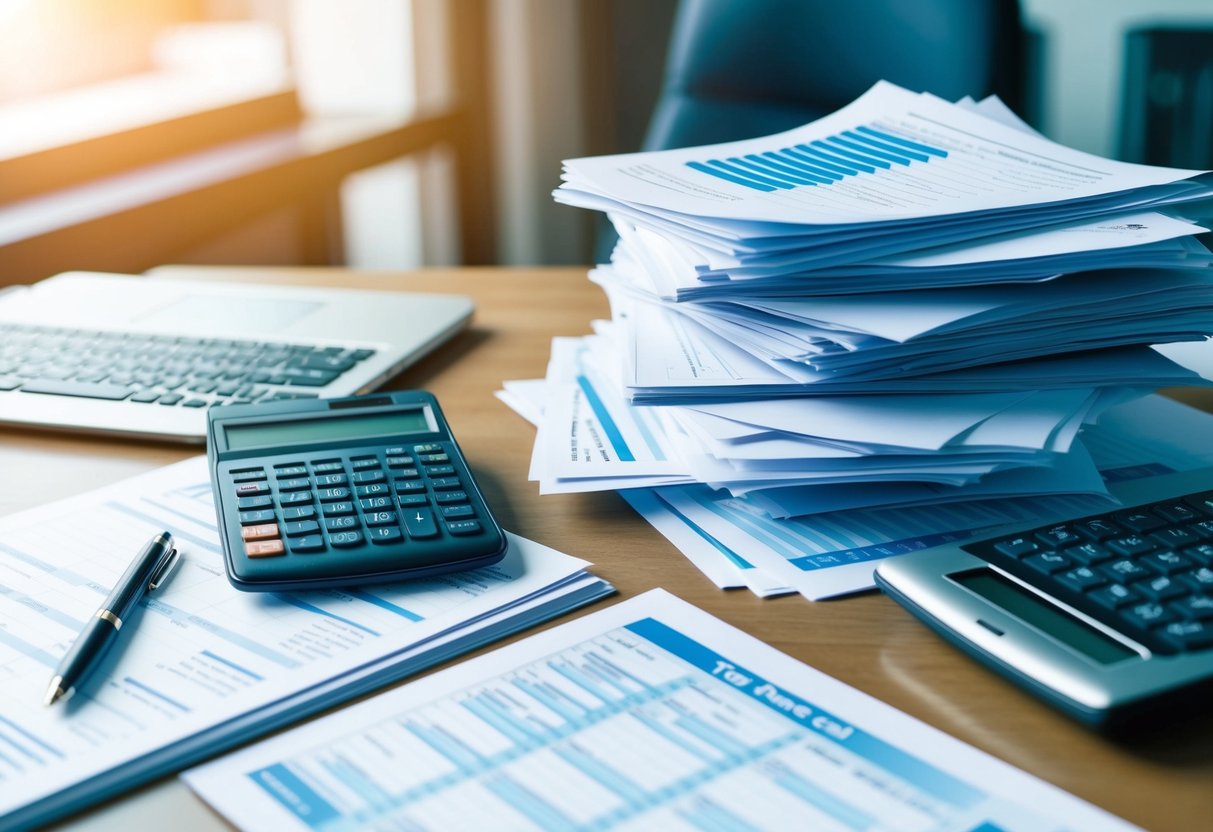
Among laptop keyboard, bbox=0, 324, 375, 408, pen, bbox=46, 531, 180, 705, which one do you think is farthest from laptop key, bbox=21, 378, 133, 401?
pen, bbox=46, 531, 180, 705

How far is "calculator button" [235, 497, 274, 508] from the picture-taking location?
1.75 ft

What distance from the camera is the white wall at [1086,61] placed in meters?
2.63

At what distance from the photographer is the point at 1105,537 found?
48 cm

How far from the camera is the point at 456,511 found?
0.53m

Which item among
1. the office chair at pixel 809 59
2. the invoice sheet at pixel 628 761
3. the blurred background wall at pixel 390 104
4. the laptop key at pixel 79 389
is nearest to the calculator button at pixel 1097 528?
Result: the invoice sheet at pixel 628 761

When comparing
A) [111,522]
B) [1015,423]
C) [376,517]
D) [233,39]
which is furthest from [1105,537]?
[233,39]

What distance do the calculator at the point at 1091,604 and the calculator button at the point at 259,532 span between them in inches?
10.5

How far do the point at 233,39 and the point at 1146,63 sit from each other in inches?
75.6

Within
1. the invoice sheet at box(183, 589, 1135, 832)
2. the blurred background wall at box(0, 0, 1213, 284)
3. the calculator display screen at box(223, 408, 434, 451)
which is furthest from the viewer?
the blurred background wall at box(0, 0, 1213, 284)

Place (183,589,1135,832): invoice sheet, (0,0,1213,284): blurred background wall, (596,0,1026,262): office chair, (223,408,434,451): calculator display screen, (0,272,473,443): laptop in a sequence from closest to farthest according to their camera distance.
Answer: (183,589,1135,832): invoice sheet, (223,408,434,451): calculator display screen, (0,272,473,443): laptop, (596,0,1026,262): office chair, (0,0,1213,284): blurred background wall

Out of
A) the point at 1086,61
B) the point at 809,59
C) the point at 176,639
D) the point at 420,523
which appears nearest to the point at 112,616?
the point at 176,639

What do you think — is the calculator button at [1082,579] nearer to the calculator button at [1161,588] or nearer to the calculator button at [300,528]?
the calculator button at [1161,588]

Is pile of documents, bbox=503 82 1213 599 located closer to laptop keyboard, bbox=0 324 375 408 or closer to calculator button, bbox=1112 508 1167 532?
calculator button, bbox=1112 508 1167 532

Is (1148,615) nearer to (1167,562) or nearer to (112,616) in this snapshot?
(1167,562)
